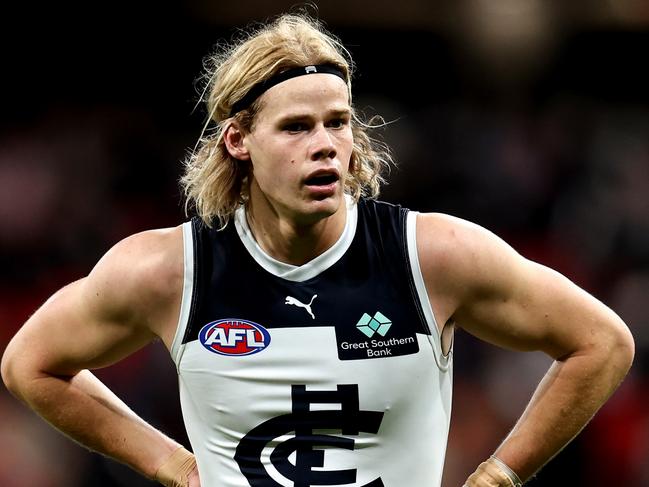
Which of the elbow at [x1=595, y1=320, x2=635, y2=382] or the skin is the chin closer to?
the skin

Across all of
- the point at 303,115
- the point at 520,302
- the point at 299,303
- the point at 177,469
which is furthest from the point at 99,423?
the point at 520,302

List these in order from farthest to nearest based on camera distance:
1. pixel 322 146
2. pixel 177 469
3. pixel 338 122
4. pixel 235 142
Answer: pixel 177 469 → pixel 235 142 → pixel 338 122 → pixel 322 146

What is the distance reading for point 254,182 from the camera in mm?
3508

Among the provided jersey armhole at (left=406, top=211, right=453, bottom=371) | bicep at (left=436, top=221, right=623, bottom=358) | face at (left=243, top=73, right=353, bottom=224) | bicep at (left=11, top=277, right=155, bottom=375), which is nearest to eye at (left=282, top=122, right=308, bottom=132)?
face at (left=243, top=73, right=353, bottom=224)

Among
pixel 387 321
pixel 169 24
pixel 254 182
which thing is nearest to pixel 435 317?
pixel 387 321

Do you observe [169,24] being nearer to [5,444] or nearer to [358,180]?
[5,444]

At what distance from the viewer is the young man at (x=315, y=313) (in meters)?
3.24

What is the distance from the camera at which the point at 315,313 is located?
3.28 meters

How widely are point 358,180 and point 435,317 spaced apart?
685 mm

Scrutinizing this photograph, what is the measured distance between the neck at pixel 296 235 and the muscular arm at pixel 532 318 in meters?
0.28

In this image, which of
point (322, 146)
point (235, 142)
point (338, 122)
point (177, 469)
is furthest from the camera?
point (177, 469)

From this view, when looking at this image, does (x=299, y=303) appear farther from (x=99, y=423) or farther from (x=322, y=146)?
(x=99, y=423)

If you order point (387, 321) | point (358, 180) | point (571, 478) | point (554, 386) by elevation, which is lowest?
point (571, 478)

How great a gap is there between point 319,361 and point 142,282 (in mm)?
604
